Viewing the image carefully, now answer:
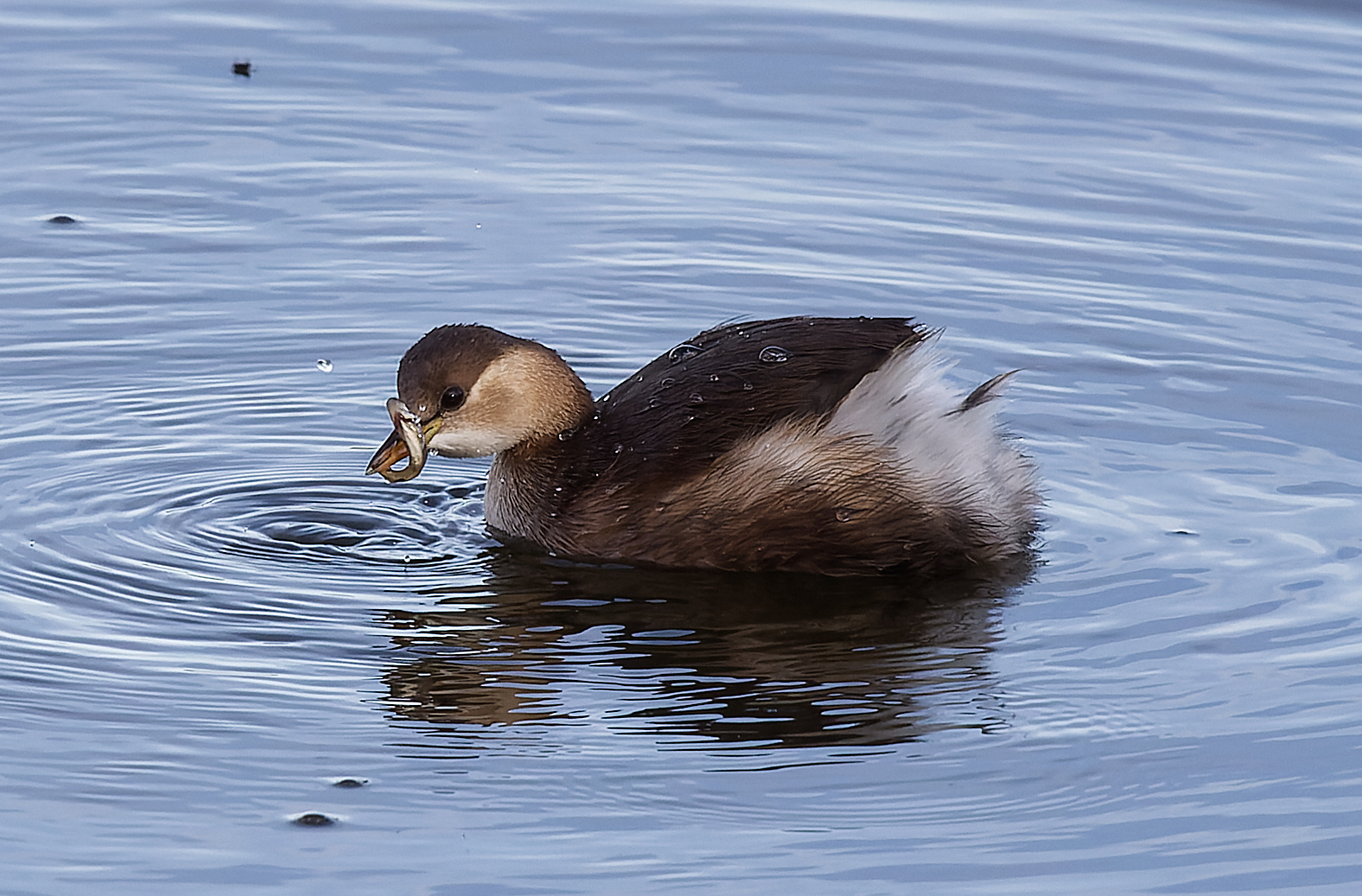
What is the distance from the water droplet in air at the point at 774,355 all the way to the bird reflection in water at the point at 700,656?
620mm

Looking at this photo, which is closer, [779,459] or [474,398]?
[779,459]

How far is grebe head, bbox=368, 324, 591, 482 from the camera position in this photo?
7270 millimetres

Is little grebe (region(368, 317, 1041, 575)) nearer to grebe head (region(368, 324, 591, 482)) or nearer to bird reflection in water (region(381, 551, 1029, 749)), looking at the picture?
grebe head (region(368, 324, 591, 482))

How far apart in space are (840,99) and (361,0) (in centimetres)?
282

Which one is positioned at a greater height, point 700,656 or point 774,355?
point 774,355

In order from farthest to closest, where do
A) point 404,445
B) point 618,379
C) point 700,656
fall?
point 618,379, point 404,445, point 700,656

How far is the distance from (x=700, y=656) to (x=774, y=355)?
1.03 m

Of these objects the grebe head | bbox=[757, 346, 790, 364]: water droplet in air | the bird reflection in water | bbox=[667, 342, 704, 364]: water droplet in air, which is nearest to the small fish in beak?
the grebe head

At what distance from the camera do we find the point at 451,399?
7.31 metres

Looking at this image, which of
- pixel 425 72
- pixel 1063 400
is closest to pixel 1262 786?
pixel 1063 400

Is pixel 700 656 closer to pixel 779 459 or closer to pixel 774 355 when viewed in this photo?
pixel 779 459

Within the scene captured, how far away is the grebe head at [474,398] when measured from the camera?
727cm

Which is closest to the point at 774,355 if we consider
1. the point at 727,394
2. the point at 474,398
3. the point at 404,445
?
the point at 727,394

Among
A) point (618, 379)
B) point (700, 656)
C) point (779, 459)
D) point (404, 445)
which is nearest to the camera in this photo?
point (700, 656)
